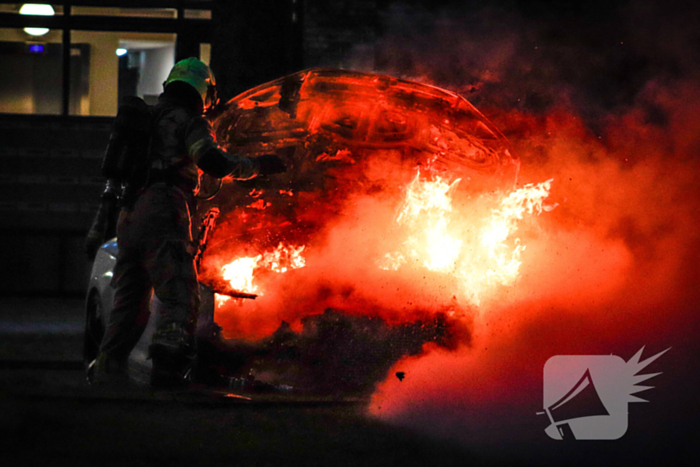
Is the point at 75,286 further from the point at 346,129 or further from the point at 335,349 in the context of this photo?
the point at 335,349

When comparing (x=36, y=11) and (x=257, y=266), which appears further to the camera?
(x=36, y=11)

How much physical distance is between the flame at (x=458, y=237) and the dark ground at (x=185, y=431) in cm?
89

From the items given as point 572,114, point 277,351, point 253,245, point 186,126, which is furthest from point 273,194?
point 572,114

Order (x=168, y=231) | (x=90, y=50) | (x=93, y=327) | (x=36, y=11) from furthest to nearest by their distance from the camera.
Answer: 1. (x=90, y=50)
2. (x=36, y=11)
3. (x=93, y=327)
4. (x=168, y=231)

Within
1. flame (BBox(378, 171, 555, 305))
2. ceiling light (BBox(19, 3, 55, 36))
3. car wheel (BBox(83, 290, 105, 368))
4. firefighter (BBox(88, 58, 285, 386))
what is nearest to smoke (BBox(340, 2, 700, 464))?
flame (BBox(378, 171, 555, 305))

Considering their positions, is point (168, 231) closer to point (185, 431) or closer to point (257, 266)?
point (257, 266)

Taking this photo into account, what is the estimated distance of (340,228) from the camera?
3.73m

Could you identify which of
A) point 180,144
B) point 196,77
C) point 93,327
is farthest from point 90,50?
point 180,144

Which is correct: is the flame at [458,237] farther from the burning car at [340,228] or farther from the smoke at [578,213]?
the smoke at [578,213]

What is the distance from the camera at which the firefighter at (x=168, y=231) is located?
10.9 feet

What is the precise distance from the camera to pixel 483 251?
12.4ft

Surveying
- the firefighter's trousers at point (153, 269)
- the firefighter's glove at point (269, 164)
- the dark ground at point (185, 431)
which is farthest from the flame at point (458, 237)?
the firefighter's trousers at point (153, 269)

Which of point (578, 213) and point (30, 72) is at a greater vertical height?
point (30, 72)

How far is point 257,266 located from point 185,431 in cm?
90
